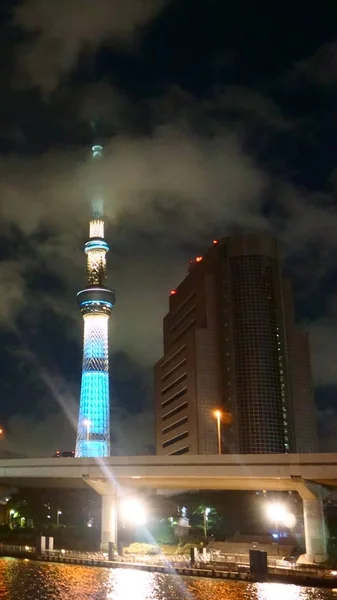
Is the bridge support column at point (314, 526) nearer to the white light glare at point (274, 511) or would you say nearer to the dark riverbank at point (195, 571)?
the dark riverbank at point (195, 571)

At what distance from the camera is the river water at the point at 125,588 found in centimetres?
3975

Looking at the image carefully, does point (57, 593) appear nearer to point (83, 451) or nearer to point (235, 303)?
point (83, 451)

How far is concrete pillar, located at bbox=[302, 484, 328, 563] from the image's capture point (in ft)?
166

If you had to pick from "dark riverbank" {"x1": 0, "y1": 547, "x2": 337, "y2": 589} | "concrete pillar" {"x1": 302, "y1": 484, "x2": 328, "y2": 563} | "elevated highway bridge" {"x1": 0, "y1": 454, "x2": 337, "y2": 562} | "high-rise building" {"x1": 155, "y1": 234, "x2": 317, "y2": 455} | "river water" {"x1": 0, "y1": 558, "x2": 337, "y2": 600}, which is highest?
"high-rise building" {"x1": 155, "y1": 234, "x2": 317, "y2": 455}

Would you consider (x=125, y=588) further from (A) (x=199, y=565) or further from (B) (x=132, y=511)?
(B) (x=132, y=511)

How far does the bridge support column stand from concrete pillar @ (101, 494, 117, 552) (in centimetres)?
1811

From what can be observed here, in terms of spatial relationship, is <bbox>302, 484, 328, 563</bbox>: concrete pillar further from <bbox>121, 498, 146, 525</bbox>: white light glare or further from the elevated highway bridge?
<bbox>121, 498, 146, 525</bbox>: white light glare

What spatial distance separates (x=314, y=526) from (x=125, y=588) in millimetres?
17625

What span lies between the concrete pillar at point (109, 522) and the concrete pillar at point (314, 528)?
18.1 metres

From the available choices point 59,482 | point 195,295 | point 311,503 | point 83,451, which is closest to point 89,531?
point 59,482

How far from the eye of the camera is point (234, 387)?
142 meters

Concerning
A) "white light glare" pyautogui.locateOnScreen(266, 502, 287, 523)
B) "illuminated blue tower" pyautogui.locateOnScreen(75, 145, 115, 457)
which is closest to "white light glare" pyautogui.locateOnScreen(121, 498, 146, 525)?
"white light glare" pyautogui.locateOnScreen(266, 502, 287, 523)

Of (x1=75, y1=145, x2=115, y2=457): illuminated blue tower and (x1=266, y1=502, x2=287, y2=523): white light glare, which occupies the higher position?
(x1=75, y1=145, x2=115, y2=457): illuminated blue tower

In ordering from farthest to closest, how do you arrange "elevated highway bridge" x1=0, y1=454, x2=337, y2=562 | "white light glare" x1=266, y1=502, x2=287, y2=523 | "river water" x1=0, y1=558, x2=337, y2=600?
"white light glare" x1=266, y1=502, x2=287, y2=523, "elevated highway bridge" x1=0, y1=454, x2=337, y2=562, "river water" x1=0, y1=558, x2=337, y2=600
